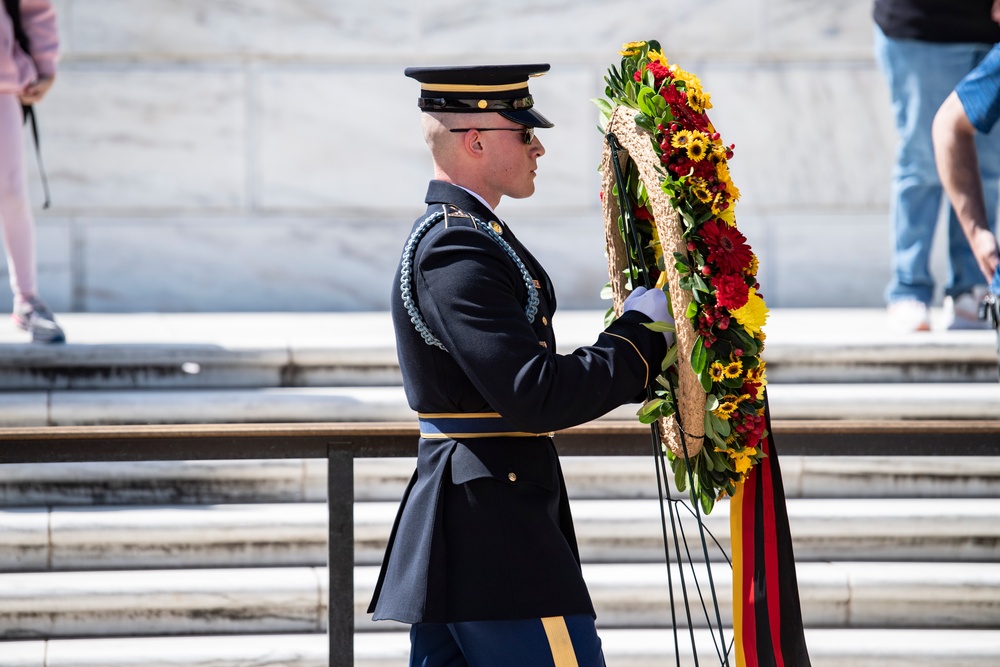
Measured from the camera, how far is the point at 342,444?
9.18 ft

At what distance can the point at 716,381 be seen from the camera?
2.28 m

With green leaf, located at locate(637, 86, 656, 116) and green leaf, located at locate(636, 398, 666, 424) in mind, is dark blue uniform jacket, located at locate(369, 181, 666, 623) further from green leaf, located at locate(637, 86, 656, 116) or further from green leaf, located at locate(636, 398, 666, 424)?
green leaf, located at locate(637, 86, 656, 116)

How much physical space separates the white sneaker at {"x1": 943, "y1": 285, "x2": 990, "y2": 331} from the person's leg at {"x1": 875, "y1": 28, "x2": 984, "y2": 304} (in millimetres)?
126

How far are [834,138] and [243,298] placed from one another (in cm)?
347

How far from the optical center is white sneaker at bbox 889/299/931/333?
5934mm

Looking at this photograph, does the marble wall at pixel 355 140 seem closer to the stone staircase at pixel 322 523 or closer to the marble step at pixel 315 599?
the stone staircase at pixel 322 523

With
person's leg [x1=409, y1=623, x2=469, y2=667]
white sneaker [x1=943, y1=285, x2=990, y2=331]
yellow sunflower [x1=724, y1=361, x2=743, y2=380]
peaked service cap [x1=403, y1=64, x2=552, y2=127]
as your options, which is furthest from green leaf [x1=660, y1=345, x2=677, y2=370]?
white sneaker [x1=943, y1=285, x2=990, y2=331]

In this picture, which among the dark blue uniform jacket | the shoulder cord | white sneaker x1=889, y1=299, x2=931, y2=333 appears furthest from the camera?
white sneaker x1=889, y1=299, x2=931, y2=333

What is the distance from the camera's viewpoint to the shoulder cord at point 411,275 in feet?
7.65

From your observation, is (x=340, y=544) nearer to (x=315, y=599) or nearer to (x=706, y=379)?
(x=706, y=379)

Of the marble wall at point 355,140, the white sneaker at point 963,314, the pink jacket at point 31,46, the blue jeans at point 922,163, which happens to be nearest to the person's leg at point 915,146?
the blue jeans at point 922,163

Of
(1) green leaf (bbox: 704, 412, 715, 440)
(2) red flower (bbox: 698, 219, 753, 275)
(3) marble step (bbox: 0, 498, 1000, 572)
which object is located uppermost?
(2) red flower (bbox: 698, 219, 753, 275)

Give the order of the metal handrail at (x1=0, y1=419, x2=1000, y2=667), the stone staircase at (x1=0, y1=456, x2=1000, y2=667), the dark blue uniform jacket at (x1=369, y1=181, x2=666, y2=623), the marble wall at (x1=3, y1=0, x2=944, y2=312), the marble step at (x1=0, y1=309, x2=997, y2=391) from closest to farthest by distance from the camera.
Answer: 1. the dark blue uniform jacket at (x1=369, y1=181, x2=666, y2=623)
2. the metal handrail at (x1=0, y1=419, x2=1000, y2=667)
3. the stone staircase at (x1=0, y1=456, x2=1000, y2=667)
4. the marble step at (x1=0, y1=309, x2=997, y2=391)
5. the marble wall at (x1=3, y1=0, x2=944, y2=312)

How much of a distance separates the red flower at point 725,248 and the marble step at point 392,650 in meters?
2.25
